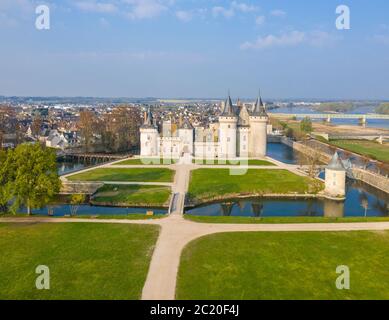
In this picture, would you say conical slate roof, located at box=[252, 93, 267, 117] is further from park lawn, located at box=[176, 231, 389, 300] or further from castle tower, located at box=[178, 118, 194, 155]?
park lawn, located at box=[176, 231, 389, 300]

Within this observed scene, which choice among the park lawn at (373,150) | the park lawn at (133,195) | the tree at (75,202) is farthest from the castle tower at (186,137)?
the park lawn at (373,150)

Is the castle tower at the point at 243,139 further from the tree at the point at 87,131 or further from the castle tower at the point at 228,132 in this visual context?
the tree at the point at 87,131

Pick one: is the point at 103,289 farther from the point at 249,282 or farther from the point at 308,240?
the point at 308,240

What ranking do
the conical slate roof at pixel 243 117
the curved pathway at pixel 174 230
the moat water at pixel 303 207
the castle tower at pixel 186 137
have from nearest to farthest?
the curved pathway at pixel 174 230 < the moat water at pixel 303 207 < the castle tower at pixel 186 137 < the conical slate roof at pixel 243 117

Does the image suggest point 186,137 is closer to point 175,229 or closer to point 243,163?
point 243,163

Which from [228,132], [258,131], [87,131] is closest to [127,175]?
[228,132]

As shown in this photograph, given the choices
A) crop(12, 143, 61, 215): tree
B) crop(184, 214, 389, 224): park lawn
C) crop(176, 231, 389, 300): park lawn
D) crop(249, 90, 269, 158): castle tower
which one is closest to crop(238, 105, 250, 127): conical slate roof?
crop(249, 90, 269, 158): castle tower
